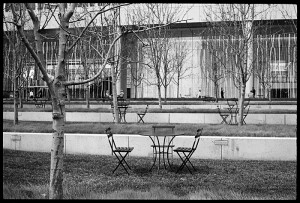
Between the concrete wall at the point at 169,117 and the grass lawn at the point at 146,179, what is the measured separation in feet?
24.8

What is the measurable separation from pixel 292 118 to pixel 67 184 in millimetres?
12519

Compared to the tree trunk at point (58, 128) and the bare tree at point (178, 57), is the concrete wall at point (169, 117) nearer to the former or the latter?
the bare tree at point (178, 57)

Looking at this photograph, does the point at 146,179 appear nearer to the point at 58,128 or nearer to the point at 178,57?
the point at 58,128

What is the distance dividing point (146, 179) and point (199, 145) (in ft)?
9.45

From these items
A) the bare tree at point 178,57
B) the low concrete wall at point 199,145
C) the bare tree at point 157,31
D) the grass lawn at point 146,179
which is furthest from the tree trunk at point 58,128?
the bare tree at point 178,57

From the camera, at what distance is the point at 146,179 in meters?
8.45

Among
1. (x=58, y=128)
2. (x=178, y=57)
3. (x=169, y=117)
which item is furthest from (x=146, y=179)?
(x=178, y=57)

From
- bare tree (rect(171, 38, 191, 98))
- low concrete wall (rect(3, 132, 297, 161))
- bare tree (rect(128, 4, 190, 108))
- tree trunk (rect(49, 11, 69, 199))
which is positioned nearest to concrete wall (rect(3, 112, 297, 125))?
bare tree (rect(128, 4, 190, 108))

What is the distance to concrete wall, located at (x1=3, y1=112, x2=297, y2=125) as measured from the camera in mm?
17609

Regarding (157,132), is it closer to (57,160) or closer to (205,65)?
(57,160)

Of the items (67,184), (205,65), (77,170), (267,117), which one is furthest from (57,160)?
(205,65)

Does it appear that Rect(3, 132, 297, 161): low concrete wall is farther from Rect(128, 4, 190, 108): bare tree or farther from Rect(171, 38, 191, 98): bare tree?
Rect(171, 38, 191, 98): bare tree

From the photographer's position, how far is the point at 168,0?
4.83 m

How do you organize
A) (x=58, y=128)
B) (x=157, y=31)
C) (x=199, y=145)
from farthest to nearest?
1. (x=157, y=31)
2. (x=199, y=145)
3. (x=58, y=128)
